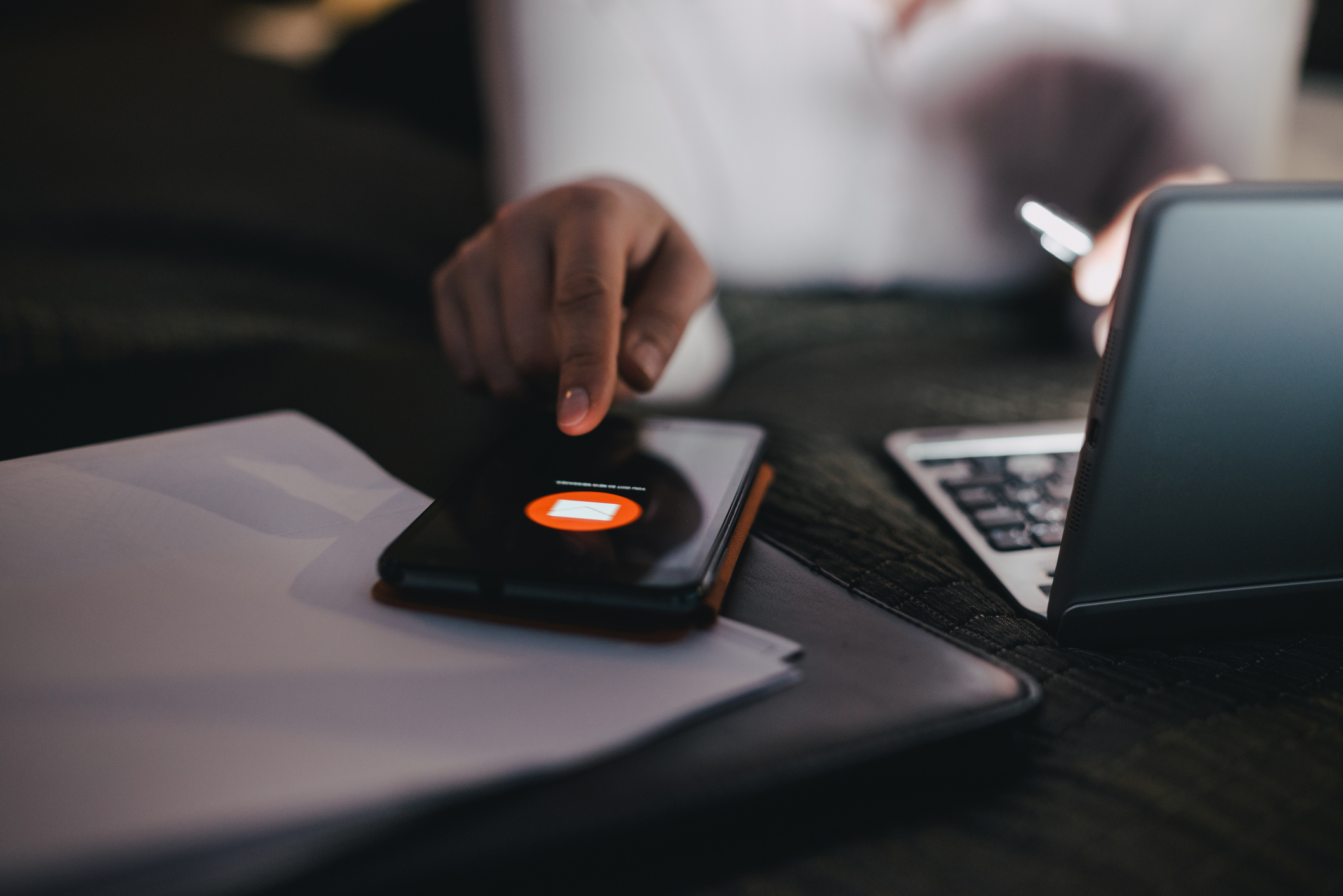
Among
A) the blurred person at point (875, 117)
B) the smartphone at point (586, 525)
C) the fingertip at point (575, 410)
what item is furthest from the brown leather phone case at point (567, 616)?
the blurred person at point (875, 117)

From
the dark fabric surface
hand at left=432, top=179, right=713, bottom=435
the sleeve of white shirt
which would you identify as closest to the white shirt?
the sleeve of white shirt

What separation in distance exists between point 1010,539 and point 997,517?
15mm

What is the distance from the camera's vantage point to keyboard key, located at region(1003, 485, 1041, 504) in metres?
0.35

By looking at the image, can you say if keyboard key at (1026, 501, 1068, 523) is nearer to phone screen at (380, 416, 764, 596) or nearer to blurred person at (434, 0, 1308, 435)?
phone screen at (380, 416, 764, 596)

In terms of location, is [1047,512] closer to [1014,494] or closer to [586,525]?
[1014,494]

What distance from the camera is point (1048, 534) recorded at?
322 mm

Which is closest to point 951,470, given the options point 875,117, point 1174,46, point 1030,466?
point 1030,466

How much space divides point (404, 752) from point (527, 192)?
64 centimetres

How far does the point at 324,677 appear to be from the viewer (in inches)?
8.4

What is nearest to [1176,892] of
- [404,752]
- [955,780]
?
[955,780]

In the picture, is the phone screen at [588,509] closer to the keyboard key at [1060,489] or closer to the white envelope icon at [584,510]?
the white envelope icon at [584,510]

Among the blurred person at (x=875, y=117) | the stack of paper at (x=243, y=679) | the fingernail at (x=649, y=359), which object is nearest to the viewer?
the stack of paper at (x=243, y=679)

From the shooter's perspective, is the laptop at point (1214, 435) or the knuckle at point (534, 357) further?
the knuckle at point (534, 357)

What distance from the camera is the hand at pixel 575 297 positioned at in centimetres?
35
